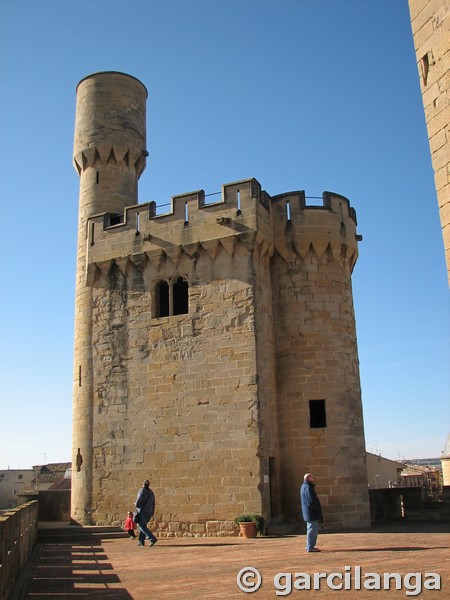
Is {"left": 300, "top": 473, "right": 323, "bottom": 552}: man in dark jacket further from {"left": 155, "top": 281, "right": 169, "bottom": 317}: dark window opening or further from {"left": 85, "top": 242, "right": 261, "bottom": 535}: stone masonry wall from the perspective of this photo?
{"left": 155, "top": 281, "right": 169, "bottom": 317}: dark window opening

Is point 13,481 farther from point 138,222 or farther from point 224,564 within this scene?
point 224,564

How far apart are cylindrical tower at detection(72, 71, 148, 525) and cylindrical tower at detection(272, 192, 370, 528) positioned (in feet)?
19.7

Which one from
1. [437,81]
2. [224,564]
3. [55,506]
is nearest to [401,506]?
[224,564]

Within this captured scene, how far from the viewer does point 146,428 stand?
56.6 ft

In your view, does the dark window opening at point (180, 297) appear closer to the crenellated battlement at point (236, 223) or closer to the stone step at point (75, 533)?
the crenellated battlement at point (236, 223)

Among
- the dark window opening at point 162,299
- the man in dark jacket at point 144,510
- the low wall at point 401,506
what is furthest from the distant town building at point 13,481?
the man in dark jacket at point 144,510

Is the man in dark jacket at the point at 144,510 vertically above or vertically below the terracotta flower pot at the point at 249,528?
above

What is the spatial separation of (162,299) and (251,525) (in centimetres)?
724

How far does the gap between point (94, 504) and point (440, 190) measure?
1414 centimetres

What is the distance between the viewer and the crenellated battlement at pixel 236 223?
686 inches

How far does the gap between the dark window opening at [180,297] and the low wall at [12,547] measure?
8087 millimetres

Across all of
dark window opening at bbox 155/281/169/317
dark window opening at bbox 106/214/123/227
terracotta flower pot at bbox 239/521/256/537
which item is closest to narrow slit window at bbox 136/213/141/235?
dark window opening at bbox 106/214/123/227

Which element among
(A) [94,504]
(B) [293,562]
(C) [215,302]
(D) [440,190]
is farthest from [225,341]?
(D) [440,190]

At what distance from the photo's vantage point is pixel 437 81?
776 centimetres
